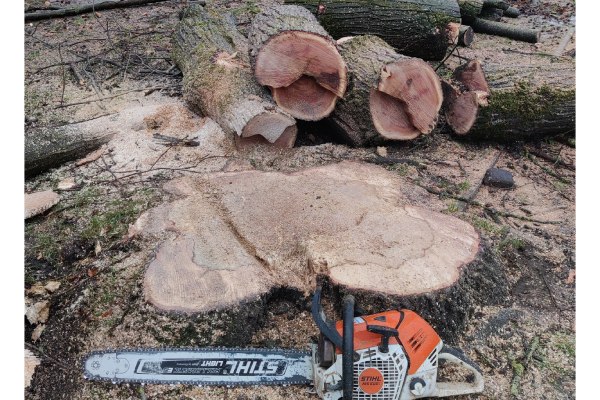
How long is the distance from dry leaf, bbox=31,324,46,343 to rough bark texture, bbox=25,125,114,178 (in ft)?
4.92

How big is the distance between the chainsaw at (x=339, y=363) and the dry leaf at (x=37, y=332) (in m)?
0.35

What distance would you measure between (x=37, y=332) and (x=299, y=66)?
7.44ft

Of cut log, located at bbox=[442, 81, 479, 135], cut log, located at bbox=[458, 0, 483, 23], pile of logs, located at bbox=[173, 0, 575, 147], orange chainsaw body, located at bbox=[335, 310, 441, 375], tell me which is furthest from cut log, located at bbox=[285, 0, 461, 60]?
orange chainsaw body, located at bbox=[335, 310, 441, 375]

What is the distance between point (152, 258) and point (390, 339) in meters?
1.13

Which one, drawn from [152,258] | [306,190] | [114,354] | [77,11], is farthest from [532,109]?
[77,11]

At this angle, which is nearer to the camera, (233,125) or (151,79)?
(233,125)

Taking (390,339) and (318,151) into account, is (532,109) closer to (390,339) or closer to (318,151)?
(318,151)

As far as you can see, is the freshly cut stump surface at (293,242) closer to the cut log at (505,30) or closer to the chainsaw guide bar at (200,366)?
the chainsaw guide bar at (200,366)

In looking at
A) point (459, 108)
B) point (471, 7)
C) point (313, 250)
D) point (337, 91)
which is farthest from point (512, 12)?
point (313, 250)

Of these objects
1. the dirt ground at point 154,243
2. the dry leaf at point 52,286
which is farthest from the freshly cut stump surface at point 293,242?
the dry leaf at point 52,286

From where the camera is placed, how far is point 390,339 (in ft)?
6.57

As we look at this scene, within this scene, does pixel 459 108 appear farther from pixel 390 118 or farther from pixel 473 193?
pixel 473 193

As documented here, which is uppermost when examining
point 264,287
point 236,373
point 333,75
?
Answer: point 333,75

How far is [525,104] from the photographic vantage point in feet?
13.4
